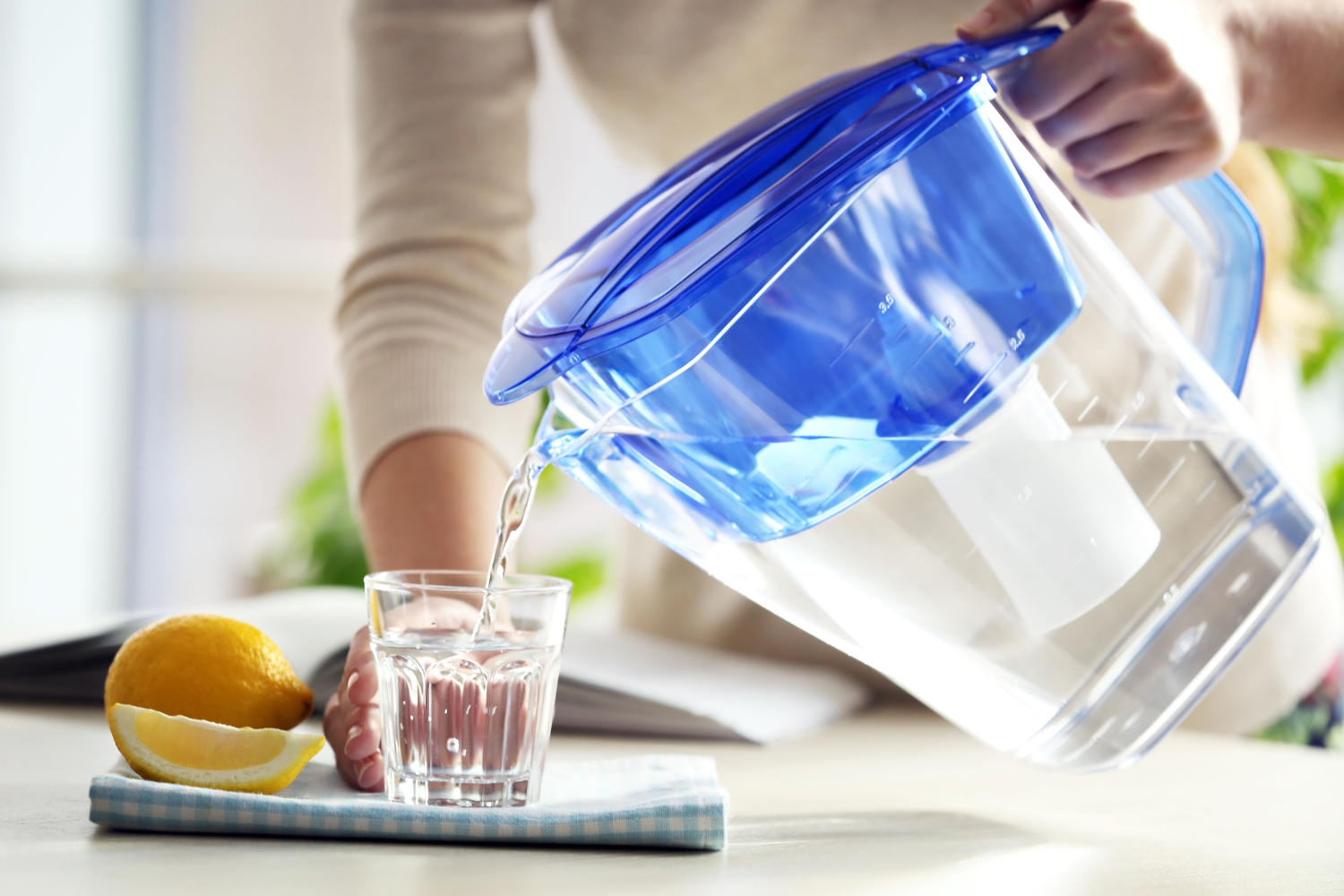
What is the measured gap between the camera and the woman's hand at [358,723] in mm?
572

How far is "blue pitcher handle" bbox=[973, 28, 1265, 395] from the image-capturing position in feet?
2.15

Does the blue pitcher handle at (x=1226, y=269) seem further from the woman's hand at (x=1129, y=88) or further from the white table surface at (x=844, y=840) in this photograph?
the white table surface at (x=844, y=840)

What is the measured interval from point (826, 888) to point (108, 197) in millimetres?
3192

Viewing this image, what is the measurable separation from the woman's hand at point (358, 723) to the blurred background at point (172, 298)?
2273 mm

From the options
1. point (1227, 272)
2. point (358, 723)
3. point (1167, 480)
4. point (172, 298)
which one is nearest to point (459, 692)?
point (358, 723)

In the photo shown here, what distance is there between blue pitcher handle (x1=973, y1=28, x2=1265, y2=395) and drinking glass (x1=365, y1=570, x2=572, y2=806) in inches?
14.3

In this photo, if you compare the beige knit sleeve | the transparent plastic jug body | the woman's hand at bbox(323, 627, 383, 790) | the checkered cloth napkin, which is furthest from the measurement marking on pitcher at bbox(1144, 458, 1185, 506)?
the beige knit sleeve

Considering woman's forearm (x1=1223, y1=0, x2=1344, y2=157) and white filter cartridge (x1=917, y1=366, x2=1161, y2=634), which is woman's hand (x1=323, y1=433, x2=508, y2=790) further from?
woman's forearm (x1=1223, y1=0, x2=1344, y2=157)

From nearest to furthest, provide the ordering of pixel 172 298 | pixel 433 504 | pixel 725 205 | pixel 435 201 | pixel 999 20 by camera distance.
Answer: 1. pixel 725 205
2. pixel 999 20
3. pixel 433 504
4. pixel 435 201
5. pixel 172 298

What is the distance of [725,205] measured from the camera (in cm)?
48

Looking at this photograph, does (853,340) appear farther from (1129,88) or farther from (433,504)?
(433,504)

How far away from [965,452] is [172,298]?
2724 mm

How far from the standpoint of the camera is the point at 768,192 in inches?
18.8

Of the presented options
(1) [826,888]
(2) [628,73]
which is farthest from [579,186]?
(1) [826,888]
